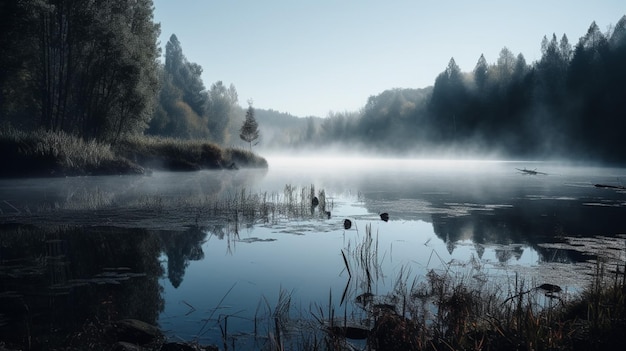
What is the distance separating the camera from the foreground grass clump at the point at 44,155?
94.9 ft

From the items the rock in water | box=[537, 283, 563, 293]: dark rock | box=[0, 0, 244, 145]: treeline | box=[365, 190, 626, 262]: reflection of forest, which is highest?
box=[0, 0, 244, 145]: treeline

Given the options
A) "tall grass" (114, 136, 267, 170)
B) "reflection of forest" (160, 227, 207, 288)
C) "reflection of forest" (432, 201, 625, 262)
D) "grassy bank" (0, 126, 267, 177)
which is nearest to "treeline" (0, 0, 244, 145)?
"tall grass" (114, 136, 267, 170)

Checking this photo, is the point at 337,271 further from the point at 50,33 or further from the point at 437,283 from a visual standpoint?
the point at 50,33

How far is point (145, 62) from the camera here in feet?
135

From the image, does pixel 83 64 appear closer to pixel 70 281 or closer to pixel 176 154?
pixel 176 154

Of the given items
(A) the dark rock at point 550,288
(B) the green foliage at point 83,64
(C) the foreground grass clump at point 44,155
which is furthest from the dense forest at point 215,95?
(A) the dark rock at point 550,288

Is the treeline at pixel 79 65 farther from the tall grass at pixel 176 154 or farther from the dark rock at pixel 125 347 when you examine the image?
the dark rock at pixel 125 347

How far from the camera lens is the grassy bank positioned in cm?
2908

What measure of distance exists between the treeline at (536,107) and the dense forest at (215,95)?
0.23 m

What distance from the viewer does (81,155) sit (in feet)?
105

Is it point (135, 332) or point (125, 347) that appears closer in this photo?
point (125, 347)

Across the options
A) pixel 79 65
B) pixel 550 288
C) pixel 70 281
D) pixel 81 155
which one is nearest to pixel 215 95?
pixel 79 65

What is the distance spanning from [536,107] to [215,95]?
77.9 m

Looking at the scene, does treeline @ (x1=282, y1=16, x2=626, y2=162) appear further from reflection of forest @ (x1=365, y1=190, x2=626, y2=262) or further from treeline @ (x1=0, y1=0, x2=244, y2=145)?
treeline @ (x1=0, y1=0, x2=244, y2=145)
